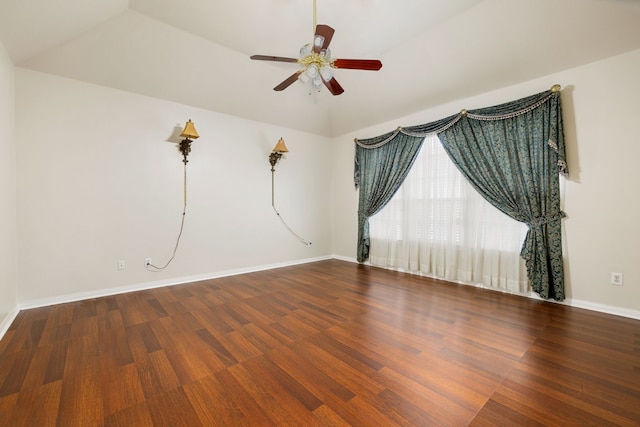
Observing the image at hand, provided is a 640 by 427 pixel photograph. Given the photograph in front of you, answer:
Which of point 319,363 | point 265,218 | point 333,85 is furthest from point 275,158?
point 319,363

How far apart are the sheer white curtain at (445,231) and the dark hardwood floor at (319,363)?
553 millimetres

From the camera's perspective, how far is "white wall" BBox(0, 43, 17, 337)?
2369 millimetres

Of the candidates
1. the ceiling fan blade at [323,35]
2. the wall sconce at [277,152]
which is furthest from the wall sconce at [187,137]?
the ceiling fan blade at [323,35]

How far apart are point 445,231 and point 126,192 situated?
4.59 meters

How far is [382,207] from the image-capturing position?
4.83 m

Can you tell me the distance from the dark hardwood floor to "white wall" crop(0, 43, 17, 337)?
275 mm

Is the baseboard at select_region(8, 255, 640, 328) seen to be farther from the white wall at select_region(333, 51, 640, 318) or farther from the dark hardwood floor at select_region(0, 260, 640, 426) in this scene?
the dark hardwood floor at select_region(0, 260, 640, 426)

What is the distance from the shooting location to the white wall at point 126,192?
292 cm

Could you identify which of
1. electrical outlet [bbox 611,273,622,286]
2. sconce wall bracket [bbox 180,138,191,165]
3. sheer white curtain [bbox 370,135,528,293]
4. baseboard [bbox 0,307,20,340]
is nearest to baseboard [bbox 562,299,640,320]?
electrical outlet [bbox 611,273,622,286]

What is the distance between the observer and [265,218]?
4.79 meters

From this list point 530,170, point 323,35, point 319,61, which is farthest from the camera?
point 530,170

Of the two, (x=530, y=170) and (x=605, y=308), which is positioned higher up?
(x=530, y=170)

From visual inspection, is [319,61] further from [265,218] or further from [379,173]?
[265,218]

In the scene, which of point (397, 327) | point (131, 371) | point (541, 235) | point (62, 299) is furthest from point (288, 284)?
point (541, 235)
